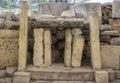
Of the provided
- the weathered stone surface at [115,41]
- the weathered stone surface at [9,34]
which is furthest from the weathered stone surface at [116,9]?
the weathered stone surface at [9,34]

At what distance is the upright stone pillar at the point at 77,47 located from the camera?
4.40 meters

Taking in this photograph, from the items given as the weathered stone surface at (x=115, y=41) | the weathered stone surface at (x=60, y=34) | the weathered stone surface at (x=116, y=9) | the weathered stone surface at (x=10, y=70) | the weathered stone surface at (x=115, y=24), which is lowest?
the weathered stone surface at (x=10, y=70)

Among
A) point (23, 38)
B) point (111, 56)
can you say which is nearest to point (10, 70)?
point (23, 38)

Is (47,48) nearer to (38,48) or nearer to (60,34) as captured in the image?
(38,48)

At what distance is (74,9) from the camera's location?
5957mm

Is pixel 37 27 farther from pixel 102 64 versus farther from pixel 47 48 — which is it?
pixel 102 64

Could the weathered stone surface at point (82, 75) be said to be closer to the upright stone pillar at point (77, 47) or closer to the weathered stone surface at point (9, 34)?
the upright stone pillar at point (77, 47)

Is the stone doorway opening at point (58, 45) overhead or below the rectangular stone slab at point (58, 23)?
below

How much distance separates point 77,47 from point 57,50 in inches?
21.8

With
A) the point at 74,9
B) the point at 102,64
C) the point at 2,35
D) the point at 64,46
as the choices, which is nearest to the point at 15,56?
the point at 2,35

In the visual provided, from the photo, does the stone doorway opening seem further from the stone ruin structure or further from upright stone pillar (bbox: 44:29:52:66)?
upright stone pillar (bbox: 44:29:52:66)

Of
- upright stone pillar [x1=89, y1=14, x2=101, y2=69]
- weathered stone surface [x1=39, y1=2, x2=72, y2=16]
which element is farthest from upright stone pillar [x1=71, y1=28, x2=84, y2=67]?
weathered stone surface [x1=39, y1=2, x2=72, y2=16]

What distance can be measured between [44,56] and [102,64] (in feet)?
3.30

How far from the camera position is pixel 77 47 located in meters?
4.41
